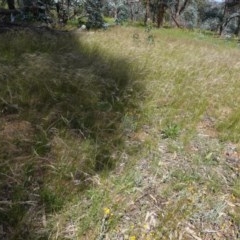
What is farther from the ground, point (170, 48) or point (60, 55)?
point (60, 55)

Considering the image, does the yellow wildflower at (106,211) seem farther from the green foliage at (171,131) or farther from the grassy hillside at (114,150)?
the green foliage at (171,131)

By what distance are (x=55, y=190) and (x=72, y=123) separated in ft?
2.83

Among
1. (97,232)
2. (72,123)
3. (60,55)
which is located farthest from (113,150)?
(60,55)

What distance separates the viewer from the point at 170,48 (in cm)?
617

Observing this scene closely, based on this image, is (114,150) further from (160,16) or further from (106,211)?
(160,16)

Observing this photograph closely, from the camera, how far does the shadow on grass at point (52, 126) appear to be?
2.00 m

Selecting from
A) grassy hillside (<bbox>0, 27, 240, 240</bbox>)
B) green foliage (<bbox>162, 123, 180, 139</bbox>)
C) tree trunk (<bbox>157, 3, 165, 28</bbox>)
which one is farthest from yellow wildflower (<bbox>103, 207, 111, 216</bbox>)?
tree trunk (<bbox>157, 3, 165, 28</bbox>)

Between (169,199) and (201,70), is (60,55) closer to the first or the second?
(201,70)

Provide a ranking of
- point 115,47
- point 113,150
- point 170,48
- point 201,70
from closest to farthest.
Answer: point 113,150 → point 201,70 → point 115,47 → point 170,48

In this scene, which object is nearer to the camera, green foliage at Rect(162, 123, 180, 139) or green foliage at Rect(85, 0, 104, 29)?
green foliage at Rect(162, 123, 180, 139)

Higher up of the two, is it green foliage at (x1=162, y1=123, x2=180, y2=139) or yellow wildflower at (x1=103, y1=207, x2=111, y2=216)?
yellow wildflower at (x1=103, y1=207, x2=111, y2=216)

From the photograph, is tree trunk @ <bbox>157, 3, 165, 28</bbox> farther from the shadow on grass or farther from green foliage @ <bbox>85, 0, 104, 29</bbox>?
the shadow on grass

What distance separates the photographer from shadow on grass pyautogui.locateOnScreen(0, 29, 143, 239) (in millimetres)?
1996

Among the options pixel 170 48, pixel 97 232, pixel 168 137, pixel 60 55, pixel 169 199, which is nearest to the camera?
pixel 97 232
